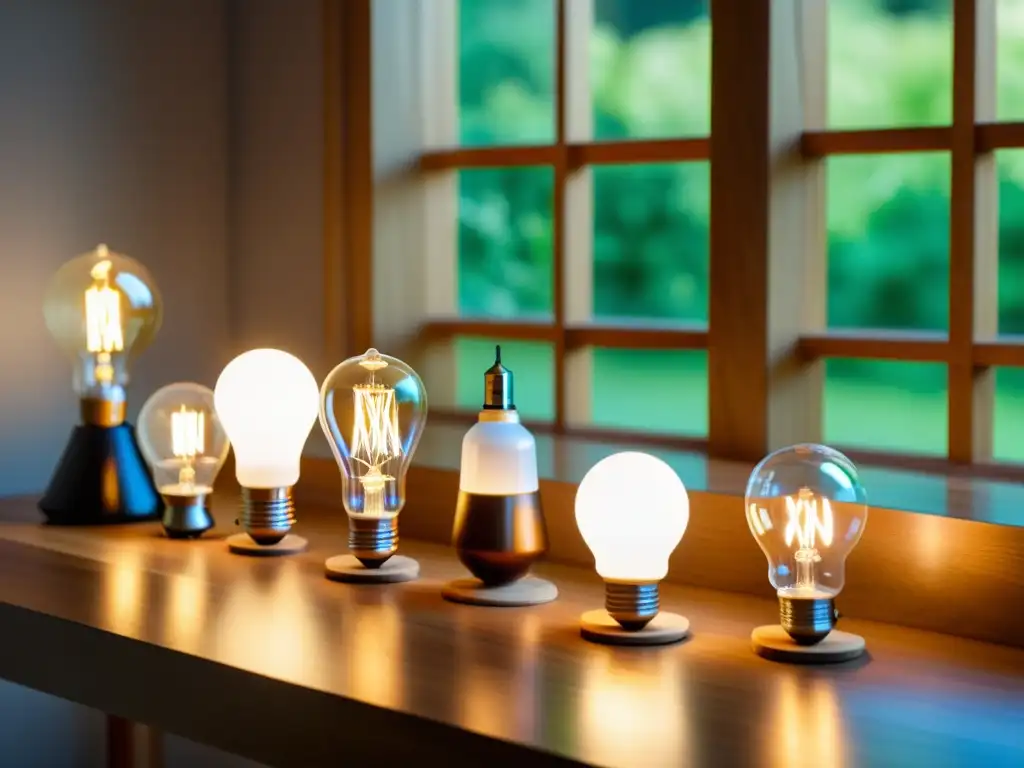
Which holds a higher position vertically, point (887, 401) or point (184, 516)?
point (887, 401)

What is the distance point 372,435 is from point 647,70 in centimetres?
122

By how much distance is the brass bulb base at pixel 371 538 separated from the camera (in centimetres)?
194

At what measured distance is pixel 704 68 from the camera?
2.85m

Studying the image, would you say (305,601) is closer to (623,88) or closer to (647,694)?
(647,694)

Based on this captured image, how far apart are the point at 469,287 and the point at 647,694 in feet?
5.78

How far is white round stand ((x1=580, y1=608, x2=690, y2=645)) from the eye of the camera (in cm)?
163

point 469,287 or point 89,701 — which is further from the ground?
point 469,287

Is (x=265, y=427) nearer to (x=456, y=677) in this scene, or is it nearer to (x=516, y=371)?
(x=456, y=677)

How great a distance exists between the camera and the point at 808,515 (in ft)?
5.30

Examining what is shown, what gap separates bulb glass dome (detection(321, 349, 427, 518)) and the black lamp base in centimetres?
56

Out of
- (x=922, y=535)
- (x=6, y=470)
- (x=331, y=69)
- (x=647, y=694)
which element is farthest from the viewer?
(x=331, y=69)

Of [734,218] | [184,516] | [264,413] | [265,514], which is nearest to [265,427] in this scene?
[264,413]

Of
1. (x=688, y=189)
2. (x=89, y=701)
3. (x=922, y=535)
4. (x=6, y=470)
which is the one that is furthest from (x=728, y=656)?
(x=6, y=470)

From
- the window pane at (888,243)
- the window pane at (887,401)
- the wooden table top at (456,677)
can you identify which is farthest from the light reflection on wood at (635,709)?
the window pane at (888,243)
